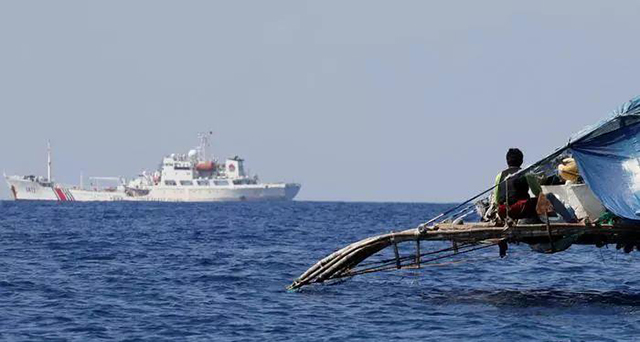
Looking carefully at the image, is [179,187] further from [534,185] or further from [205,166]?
[534,185]

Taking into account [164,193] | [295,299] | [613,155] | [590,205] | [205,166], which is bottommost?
[295,299]

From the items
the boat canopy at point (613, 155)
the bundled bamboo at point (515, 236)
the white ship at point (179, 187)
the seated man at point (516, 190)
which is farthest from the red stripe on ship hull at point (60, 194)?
the boat canopy at point (613, 155)

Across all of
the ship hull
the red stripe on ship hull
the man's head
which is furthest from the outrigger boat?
Result: the red stripe on ship hull

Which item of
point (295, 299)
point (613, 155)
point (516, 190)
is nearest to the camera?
point (516, 190)

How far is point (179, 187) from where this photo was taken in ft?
585

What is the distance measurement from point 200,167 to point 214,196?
17.2 feet

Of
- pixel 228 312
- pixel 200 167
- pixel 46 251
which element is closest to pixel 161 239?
pixel 46 251

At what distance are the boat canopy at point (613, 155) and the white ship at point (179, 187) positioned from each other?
157193mm

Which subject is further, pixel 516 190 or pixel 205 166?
pixel 205 166

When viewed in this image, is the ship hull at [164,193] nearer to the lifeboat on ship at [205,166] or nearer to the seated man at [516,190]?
the lifeboat on ship at [205,166]

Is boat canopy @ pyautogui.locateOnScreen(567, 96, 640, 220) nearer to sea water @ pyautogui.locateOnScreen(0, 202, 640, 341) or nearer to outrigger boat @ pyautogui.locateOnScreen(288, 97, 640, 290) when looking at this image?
outrigger boat @ pyautogui.locateOnScreen(288, 97, 640, 290)

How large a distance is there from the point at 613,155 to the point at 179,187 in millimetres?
157441

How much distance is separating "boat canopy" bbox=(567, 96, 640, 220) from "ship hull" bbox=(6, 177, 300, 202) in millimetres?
157168

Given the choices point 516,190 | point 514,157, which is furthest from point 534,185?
point 514,157
